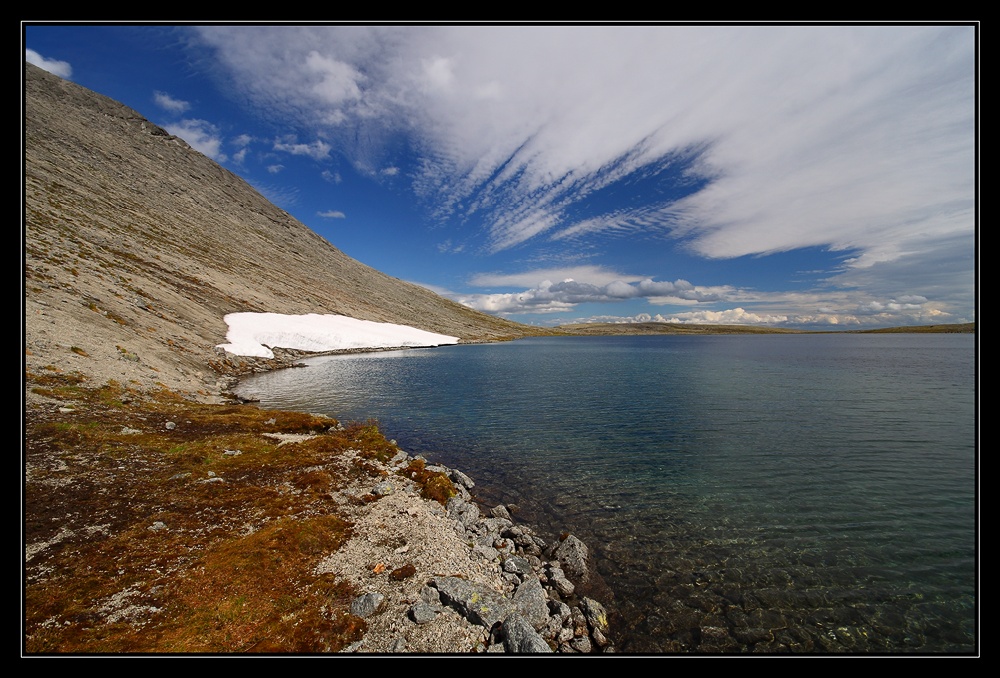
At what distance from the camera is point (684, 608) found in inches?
Result: 461

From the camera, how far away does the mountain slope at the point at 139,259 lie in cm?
3803

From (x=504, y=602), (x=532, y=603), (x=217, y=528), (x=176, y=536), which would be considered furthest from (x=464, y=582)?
(x=176, y=536)

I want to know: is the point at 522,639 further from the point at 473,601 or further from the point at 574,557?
the point at 574,557

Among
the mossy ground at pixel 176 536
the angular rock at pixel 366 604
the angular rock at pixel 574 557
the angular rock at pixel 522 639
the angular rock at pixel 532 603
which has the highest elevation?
the mossy ground at pixel 176 536

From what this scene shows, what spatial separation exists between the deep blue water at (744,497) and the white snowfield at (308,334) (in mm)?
33713

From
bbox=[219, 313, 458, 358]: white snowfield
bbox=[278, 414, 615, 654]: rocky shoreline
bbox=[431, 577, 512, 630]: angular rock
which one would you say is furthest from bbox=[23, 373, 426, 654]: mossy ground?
bbox=[219, 313, 458, 358]: white snowfield

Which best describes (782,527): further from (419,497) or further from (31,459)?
(31,459)

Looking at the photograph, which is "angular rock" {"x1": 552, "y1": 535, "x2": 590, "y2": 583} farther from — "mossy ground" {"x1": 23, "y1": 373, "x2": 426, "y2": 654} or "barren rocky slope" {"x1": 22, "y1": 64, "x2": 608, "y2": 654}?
"mossy ground" {"x1": 23, "y1": 373, "x2": 426, "y2": 654}

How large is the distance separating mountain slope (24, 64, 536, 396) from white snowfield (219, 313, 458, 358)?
12.4ft

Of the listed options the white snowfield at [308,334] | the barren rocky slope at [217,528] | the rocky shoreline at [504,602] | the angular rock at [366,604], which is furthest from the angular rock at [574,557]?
the white snowfield at [308,334]

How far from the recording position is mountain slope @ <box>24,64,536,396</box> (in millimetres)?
38031

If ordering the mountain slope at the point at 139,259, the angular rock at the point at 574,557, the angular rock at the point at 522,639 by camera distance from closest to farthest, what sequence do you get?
the angular rock at the point at 522,639 < the angular rock at the point at 574,557 < the mountain slope at the point at 139,259

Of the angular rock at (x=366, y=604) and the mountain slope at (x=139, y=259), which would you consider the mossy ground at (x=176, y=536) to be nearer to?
the angular rock at (x=366, y=604)
